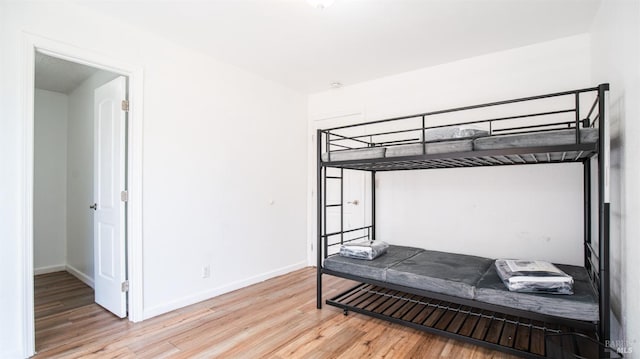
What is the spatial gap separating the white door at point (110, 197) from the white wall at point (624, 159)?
11.0 feet

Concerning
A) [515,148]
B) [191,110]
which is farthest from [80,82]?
[515,148]

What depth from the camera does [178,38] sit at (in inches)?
107

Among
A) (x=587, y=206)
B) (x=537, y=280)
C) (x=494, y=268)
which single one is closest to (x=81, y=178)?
(x=494, y=268)

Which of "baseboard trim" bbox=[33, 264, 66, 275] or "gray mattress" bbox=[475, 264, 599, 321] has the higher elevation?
"gray mattress" bbox=[475, 264, 599, 321]

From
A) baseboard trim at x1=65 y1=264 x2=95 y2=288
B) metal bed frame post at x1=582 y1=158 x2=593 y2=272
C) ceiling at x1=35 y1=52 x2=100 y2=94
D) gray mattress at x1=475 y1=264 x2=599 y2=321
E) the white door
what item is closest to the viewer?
gray mattress at x1=475 y1=264 x2=599 y2=321

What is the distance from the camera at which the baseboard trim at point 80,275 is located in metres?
3.54

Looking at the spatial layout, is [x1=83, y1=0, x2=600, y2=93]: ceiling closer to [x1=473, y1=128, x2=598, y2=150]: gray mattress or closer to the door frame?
the door frame

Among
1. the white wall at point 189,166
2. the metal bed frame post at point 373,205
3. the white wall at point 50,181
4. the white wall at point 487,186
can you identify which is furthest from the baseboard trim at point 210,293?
the white wall at point 50,181

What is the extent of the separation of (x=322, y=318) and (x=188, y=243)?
1426 mm

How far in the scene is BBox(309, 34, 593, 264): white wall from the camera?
264 centimetres

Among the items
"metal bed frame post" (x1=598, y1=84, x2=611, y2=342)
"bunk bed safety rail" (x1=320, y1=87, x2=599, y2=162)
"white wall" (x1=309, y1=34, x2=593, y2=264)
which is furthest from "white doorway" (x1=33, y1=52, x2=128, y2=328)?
"metal bed frame post" (x1=598, y1=84, x2=611, y2=342)

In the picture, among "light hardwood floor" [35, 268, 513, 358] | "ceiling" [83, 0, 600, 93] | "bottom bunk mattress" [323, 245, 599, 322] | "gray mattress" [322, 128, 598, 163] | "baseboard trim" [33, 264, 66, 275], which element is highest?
"ceiling" [83, 0, 600, 93]

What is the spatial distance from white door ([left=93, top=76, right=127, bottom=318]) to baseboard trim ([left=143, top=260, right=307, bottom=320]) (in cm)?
24

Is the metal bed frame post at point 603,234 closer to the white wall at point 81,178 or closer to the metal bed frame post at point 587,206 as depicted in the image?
the metal bed frame post at point 587,206
